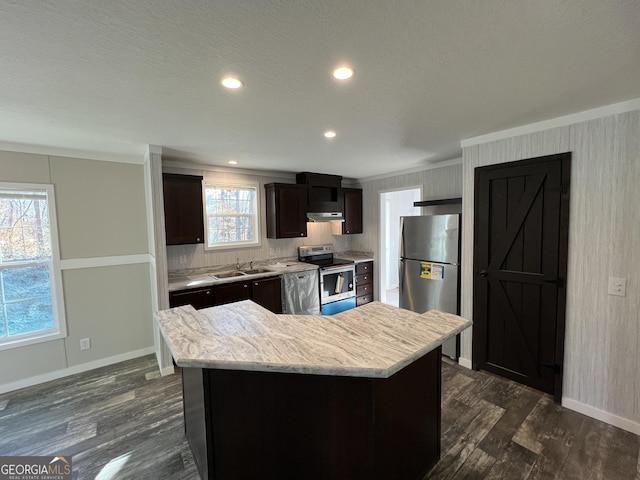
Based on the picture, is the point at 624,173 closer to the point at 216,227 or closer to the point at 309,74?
the point at 309,74

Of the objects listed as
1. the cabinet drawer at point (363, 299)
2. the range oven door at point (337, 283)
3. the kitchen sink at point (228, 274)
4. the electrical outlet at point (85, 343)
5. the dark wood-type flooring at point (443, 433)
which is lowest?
the dark wood-type flooring at point (443, 433)

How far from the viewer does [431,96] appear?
1.89 m

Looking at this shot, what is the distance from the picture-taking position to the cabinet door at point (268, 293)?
3.81 metres

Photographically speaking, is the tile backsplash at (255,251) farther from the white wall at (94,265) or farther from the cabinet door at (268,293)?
the cabinet door at (268,293)

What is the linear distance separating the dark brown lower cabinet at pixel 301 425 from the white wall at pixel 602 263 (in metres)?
1.85

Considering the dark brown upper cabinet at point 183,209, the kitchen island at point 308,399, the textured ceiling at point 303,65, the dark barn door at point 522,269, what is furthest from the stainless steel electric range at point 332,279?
the kitchen island at point 308,399

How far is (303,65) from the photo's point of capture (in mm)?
1485

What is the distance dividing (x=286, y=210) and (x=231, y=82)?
2.90 metres

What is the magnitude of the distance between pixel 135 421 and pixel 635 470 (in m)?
3.60

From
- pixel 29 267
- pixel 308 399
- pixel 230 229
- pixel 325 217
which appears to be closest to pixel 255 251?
pixel 230 229

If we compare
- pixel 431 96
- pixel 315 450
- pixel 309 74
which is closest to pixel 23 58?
pixel 309 74

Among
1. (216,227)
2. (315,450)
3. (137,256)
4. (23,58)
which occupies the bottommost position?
Answer: (315,450)

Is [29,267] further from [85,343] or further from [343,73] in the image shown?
[343,73]

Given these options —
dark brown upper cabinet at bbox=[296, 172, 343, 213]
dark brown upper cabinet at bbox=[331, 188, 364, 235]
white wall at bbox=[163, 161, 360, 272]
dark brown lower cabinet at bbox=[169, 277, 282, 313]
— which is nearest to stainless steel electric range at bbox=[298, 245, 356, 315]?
white wall at bbox=[163, 161, 360, 272]
